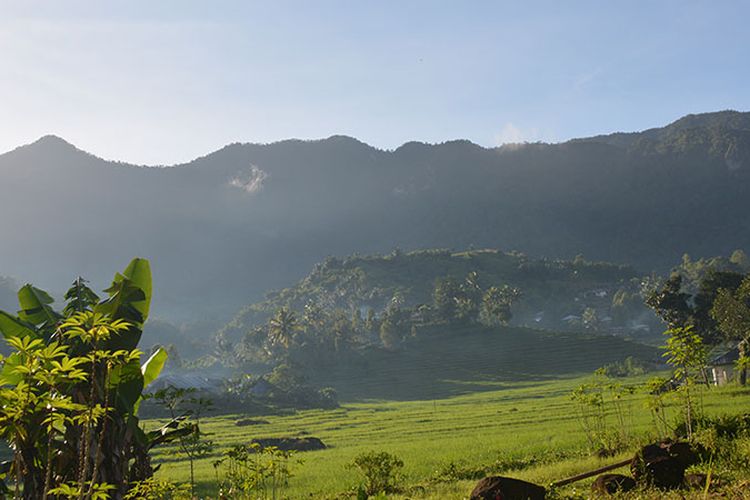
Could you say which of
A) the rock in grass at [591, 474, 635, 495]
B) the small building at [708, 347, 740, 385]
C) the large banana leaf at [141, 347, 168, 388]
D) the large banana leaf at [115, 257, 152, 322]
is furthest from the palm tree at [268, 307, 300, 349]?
the rock in grass at [591, 474, 635, 495]

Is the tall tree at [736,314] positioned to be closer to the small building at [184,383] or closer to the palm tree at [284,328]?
the small building at [184,383]

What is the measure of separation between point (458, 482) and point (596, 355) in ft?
263

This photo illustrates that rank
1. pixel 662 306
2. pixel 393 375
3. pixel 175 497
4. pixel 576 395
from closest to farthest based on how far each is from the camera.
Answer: pixel 175 497, pixel 576 395, pixel 662 306, pixel 393 375

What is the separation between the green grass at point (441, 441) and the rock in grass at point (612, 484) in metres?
2.00

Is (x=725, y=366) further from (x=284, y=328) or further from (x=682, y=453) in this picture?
(x=284, y=328)

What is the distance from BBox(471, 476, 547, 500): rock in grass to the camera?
891 cm

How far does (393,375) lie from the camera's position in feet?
314

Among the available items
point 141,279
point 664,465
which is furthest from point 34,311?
point 664,465

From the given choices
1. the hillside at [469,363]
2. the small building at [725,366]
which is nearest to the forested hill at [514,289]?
the hillside at [469,363]

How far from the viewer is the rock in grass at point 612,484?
32.0 ft

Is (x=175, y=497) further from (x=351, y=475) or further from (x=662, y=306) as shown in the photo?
(x=662, y=306)

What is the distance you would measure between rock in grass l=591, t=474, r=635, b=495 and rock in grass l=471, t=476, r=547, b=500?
117 centimetres

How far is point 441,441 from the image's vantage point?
107 feet

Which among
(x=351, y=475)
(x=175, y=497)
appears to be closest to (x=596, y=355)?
(x=351, y=475)
